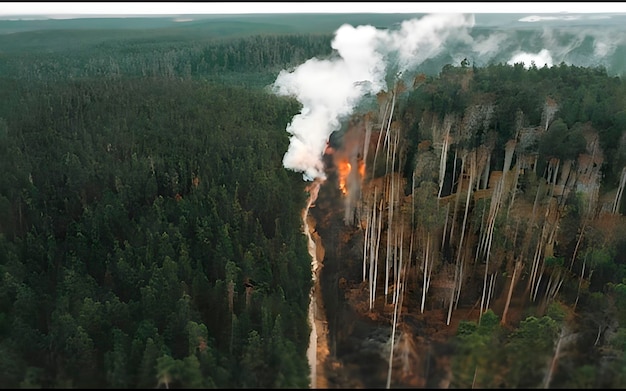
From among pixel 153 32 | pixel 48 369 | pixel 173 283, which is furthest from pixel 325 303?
pixel 153 32

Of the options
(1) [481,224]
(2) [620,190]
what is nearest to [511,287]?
(1) [481,224]

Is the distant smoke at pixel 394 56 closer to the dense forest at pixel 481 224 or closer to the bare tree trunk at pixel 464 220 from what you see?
the dense forest at pixel 481 224

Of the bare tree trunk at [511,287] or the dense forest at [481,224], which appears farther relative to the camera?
the bare tree trunk at [511,287]

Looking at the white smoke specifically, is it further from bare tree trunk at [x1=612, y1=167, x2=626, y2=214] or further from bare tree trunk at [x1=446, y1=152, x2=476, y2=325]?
bare tree trunk at [x1=612, y1=167, x2=626, y2=214]

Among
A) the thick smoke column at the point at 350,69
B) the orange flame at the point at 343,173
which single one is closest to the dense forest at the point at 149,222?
the thick smoke column at the point at 350,69

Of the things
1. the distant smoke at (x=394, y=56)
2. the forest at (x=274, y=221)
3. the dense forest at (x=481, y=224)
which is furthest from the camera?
the distant smoke at (x=394, y=56)
